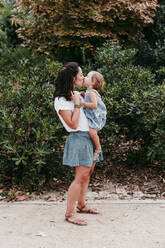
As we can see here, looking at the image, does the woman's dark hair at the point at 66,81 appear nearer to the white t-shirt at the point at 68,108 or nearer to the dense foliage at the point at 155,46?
the white t-shirt at the point at 68,108

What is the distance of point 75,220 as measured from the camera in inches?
158

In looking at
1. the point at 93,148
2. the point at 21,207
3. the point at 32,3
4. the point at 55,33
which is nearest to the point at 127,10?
the point at 55,33

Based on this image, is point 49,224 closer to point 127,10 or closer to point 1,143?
point 1,143

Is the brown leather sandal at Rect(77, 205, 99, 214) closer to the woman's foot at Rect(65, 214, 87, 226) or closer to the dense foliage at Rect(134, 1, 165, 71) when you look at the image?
the woman's foot at Rect(65, 214, 87, 226)

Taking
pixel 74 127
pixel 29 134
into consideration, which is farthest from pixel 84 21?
pixel 74 127

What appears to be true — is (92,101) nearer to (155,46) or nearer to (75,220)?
(75,220)

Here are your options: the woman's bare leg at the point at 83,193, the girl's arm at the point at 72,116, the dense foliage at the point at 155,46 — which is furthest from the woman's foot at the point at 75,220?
the dense foliage at the point at 155,46

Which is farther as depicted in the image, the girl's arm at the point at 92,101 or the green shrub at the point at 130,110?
the green shrub at the point at 130,110

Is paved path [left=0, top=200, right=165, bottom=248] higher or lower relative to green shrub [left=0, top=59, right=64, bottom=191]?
lower

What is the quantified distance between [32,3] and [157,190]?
18.5ft

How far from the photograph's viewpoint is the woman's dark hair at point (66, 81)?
3.93 m

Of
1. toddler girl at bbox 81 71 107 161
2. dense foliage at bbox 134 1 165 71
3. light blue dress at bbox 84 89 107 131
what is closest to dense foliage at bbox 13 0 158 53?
dense foliage at bbox 134 1 165 71

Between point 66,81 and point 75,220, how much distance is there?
5.16 feet

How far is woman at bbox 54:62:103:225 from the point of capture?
154 inches
